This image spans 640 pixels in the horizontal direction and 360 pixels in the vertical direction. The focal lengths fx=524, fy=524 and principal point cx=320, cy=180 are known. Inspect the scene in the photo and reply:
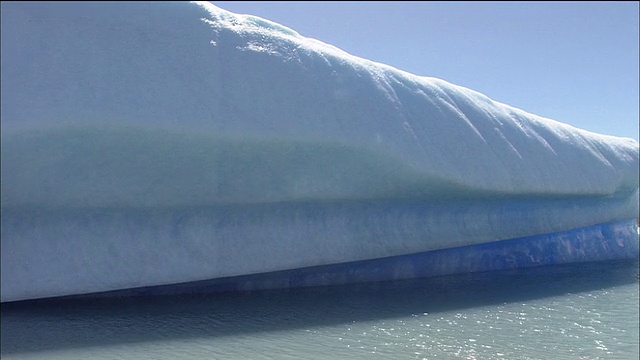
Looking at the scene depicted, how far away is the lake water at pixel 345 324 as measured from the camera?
5.50 metres

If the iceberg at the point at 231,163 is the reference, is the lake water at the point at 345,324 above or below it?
below

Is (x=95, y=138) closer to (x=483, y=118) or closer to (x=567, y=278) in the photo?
(x=483, y=118)

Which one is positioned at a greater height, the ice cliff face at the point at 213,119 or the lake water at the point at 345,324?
the ice cliff face at the point at 213,119

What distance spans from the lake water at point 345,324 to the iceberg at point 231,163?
1.73 feet

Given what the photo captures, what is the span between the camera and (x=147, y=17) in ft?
26.4

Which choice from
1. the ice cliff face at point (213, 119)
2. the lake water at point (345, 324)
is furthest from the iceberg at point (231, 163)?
the lake water at point (345, 324)

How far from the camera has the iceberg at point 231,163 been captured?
7012 mm

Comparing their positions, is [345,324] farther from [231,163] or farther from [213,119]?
[213,119]

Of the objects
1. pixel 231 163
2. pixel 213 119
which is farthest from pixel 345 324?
pixel 213 119

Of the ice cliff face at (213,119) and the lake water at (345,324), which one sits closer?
the lake water at (345,324)

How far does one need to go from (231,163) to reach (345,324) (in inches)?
119

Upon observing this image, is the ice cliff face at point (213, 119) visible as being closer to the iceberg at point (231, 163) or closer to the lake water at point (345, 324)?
the iceberg at point (231, 163)

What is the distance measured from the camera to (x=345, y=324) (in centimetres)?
656

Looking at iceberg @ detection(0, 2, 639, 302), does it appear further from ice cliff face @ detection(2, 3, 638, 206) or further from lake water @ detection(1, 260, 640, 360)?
lake water @ detection(1, 260, 640, 360)
